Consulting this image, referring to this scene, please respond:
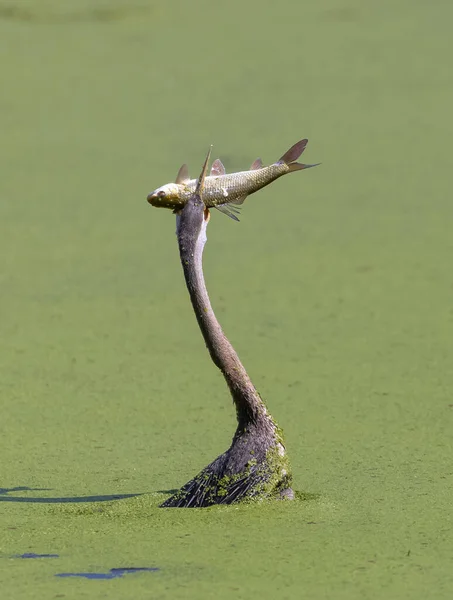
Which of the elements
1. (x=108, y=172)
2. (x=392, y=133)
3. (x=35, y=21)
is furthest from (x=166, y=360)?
(x=35, y=21)

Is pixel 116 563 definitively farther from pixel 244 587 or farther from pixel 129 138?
pixel 129 138

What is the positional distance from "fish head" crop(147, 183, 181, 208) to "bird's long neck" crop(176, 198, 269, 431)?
4 cm

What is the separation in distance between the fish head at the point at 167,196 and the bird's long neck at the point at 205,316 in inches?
1.4

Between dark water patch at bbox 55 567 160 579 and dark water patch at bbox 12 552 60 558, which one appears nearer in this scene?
dark water patch at bbox 55 567 160 579

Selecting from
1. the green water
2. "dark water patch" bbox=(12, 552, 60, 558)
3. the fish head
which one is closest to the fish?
the fish head

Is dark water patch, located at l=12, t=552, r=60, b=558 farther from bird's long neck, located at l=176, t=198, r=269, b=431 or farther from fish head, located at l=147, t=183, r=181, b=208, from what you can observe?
fish head, located at l=147, t=183, r=181, b=208

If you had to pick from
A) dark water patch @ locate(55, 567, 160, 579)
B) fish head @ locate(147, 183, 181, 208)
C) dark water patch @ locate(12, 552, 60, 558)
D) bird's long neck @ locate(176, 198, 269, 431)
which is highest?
fish head @ locate(147, 183, 181, 208)

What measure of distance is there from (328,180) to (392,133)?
487 mm

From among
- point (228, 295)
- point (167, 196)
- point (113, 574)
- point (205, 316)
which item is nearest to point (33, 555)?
point (113, 574)

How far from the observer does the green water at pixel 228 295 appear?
296cm

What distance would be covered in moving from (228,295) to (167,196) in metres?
2.27

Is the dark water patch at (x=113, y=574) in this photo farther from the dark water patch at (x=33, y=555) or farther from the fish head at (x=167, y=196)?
the fish head at (x=167, y=196)

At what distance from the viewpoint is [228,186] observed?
323 cm

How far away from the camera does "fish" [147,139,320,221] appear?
3.18m
